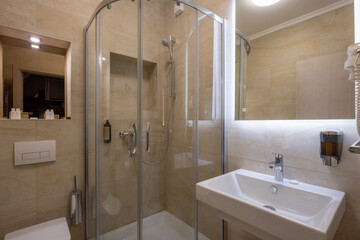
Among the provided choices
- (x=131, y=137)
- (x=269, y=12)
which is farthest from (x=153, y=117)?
(x=269, y=12)

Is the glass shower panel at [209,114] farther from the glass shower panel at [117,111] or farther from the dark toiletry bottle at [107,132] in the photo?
the dark toiletry bottle at [107,132]

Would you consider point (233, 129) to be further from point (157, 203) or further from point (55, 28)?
point (55, 28)

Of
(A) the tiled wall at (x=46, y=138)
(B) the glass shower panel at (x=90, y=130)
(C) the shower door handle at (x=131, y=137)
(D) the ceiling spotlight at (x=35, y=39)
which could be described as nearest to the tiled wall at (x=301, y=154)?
(C) the shower door handle at (x=131, y=137)

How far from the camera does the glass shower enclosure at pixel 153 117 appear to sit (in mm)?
1226

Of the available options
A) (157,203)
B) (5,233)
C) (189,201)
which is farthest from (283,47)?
(5,233)

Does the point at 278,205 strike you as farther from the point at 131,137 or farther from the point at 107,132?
the point at 107,132

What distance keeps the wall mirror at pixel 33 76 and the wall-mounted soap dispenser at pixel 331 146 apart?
Result: 6.07 feet

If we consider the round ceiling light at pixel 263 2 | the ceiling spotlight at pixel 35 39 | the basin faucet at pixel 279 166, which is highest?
the round ceiling light at pixel 263 2

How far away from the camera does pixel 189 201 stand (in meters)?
1.43

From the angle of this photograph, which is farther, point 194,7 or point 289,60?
point 194,7

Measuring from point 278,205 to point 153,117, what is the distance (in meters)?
0.97

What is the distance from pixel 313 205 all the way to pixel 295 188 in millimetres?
100

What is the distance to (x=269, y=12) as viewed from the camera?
3.89 feet

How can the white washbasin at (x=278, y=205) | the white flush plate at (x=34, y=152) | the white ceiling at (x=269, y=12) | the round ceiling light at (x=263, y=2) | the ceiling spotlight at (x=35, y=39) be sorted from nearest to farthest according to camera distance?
1. the white washbasin at (x=278, y=205)
2. the white ceiling at (x=269, y=12)
3. the round ceiling light at (x=263, y=2)
4. the white flush plate at (x=34, y=152)
5. the ceiling spotlight at (x=35, y=39)
